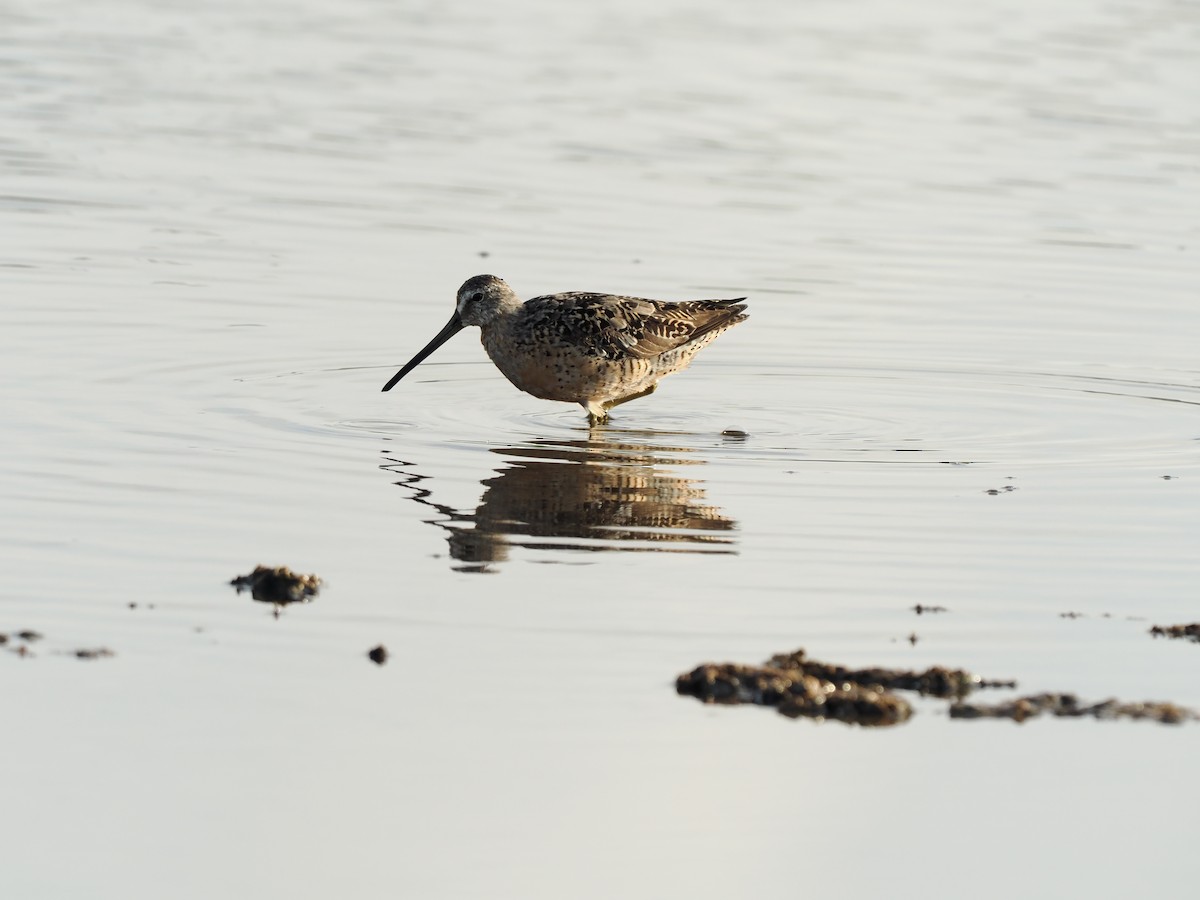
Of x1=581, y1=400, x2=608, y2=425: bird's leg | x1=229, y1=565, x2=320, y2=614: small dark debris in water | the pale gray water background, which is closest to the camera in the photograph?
the pale gray water background

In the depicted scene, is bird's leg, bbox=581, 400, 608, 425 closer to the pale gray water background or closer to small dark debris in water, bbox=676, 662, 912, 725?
the pale gray water background

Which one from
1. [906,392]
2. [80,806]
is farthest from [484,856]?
[906,392]

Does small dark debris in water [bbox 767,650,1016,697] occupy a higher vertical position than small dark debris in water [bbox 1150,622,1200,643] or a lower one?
lower

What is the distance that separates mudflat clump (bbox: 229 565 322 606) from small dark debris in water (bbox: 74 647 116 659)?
28.8 inches

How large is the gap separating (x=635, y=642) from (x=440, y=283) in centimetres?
753

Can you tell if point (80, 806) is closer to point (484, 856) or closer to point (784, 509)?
point (484, 856)

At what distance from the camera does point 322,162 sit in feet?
58.7

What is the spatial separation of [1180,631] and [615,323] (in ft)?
15.8

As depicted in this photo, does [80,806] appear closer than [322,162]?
Yes

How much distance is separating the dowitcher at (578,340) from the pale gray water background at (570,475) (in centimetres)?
24

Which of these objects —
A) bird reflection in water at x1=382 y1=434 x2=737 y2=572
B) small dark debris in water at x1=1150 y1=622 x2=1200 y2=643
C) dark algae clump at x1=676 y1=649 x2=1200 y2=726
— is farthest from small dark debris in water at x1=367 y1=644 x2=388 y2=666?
small dark debris in water at x1=1150 y1=622 x2=1200 y2=643

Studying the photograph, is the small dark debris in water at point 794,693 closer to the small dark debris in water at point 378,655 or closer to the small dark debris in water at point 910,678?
the small dark debris in water at point 910,678

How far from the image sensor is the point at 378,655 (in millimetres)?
6508

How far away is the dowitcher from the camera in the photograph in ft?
36.6
